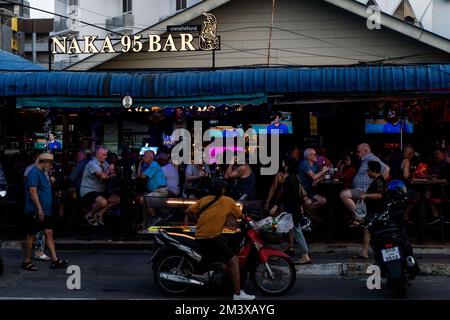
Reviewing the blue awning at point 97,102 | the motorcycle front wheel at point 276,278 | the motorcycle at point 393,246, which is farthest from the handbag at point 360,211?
the blue awning at point 97,102

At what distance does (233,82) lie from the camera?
482 inches

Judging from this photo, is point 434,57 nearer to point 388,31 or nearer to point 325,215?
point 388,31

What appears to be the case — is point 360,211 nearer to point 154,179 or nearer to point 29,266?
point 154,179

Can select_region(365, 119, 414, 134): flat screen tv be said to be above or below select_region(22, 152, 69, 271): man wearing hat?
above

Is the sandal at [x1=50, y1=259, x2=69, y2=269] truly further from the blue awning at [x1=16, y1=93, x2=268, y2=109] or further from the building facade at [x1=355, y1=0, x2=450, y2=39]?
the building facade at [x1=355, y1=0, x2=450, y2=39]

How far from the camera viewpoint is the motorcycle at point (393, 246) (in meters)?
8.30

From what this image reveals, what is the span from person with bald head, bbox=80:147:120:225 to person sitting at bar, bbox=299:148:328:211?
366 centimetres

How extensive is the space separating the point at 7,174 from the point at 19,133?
91.8 inches

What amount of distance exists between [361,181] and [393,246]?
3.21 meters

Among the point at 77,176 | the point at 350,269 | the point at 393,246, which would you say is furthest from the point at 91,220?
the point at 393,246

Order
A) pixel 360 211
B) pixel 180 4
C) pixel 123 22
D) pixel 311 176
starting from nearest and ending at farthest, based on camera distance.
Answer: pixel 360 211 < pixel 311 176 < pixel 180 4 < pixel 123 22

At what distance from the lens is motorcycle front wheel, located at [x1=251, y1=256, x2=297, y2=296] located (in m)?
8.56

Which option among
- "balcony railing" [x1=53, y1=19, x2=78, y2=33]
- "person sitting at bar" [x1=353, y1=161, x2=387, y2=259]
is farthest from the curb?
"balcony railing" [x1=53, y1=19, x2=78, y2=33]

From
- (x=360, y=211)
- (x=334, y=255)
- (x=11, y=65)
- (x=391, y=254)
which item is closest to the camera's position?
(x=391, y=254)
